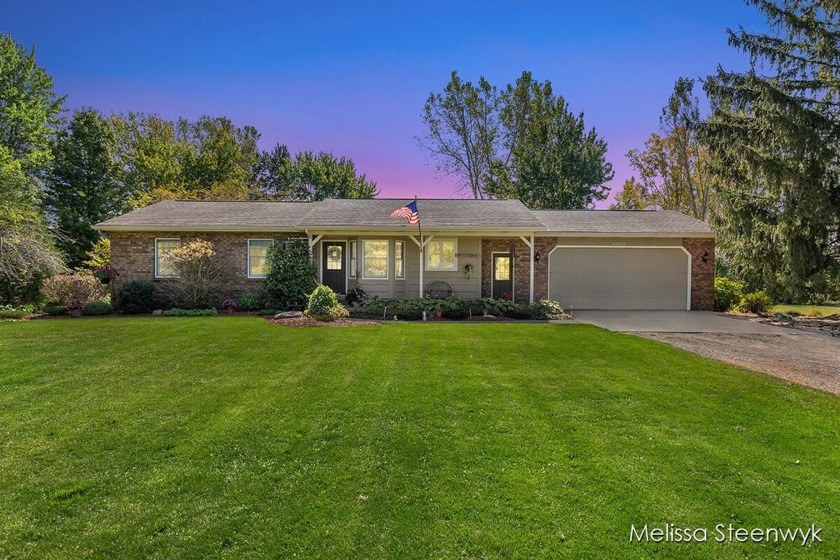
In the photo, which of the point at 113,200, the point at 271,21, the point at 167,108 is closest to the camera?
the point at 271,21

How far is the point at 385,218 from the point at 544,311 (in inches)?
249

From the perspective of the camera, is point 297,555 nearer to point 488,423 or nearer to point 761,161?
point 488,423

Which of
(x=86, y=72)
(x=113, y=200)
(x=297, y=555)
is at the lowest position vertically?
(x=297, y=555)

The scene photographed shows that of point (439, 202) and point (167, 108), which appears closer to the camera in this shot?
point (439, 202)

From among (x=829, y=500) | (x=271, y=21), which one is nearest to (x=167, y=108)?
(x=271, y=21)

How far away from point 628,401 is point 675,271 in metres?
12.8

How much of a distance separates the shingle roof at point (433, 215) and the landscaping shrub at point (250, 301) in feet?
9.96

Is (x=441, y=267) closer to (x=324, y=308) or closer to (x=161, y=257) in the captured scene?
(x=324, y=308)

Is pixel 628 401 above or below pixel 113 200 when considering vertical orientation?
below

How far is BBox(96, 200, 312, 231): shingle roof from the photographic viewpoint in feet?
47.6

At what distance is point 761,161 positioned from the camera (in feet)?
40.4

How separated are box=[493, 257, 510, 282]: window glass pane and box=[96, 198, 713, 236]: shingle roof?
1552 millimetres

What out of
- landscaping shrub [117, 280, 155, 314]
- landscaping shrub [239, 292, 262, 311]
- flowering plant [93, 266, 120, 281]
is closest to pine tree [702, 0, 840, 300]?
landscaping shrub [239, 292, 262, 311]

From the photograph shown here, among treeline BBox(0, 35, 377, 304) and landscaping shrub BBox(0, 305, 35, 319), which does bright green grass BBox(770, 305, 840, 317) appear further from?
treeline BBox(0, 35, 377, 304)
